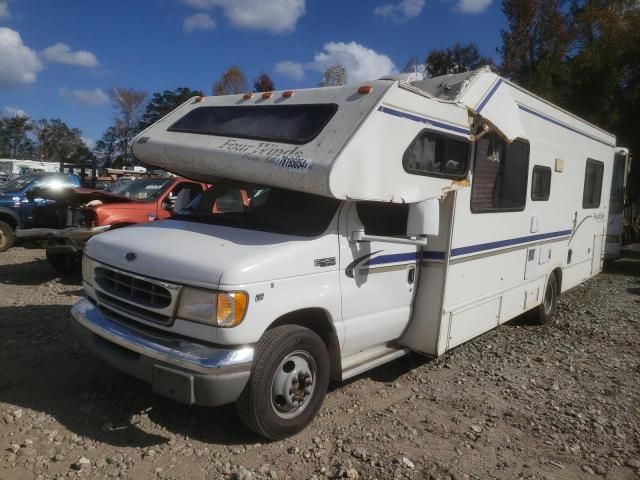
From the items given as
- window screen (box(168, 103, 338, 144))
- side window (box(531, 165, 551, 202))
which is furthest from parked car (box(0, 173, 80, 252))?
side window (box(531, 165, 551, 202))

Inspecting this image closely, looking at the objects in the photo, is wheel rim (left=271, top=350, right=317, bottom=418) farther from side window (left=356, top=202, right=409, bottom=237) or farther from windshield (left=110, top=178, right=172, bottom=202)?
windshield (left=110, top=178, right=172, bottom=202)

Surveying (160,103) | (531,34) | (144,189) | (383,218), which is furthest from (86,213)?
(160,103)

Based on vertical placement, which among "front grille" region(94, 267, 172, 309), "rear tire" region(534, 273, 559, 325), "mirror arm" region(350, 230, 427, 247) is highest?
"mirror arm" region(350, 230, 427, 247)

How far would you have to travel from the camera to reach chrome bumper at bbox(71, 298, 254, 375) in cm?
325

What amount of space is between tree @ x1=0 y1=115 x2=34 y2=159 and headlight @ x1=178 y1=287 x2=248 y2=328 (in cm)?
7882

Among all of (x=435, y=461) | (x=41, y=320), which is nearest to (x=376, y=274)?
(x=435, y=461)

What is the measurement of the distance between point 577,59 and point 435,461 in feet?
61.2

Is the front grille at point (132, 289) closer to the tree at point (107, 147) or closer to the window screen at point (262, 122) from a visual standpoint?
the window screen at point (262, 122)

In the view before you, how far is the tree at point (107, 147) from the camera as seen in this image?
215 ft

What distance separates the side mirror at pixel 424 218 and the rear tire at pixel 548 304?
11.4 feet

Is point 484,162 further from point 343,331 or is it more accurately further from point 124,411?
point 124,411

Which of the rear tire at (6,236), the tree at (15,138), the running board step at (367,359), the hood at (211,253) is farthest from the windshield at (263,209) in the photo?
the tree at (15,138)

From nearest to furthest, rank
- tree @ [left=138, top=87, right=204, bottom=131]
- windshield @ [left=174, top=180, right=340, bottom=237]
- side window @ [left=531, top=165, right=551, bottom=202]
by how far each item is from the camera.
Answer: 1. windshield @ [left=174, top=180, right=340, bottom=237]
2. side window @ [left=531, top=165, right=551, bottom=202]
3. tree @ [left=138, top=87, right=204, bottom=131]

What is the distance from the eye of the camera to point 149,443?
3.62 m
